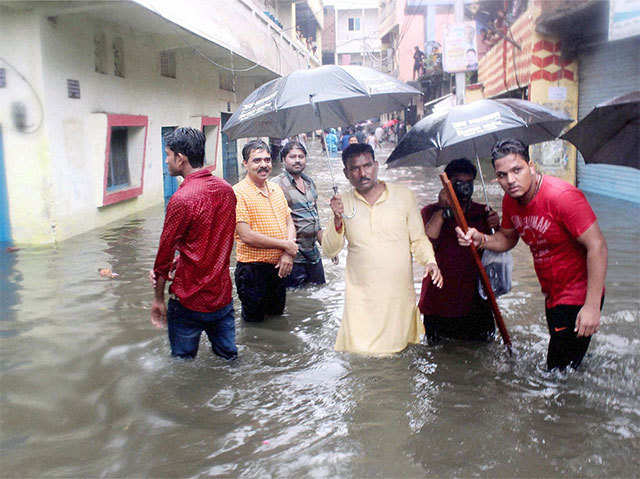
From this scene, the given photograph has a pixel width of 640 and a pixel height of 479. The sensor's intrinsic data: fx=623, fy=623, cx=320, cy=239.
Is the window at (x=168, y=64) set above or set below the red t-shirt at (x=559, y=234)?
above

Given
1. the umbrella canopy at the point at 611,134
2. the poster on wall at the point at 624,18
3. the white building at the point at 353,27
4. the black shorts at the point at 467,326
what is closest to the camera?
the umbrella canopy at the point at 611,134

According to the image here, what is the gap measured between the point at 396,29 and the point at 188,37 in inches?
1533

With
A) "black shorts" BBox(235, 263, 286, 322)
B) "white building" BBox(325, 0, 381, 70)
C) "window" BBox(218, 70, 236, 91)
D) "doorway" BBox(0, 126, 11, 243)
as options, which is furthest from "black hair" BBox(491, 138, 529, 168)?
"white building" BBox(325, 0, 381, 70)

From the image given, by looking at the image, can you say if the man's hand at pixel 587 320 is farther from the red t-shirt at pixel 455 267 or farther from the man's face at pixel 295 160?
the man's face at pixel 295 160

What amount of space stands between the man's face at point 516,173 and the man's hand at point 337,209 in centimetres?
101

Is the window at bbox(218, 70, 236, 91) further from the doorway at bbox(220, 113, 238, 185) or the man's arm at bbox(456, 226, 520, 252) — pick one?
the man's arm at bbox(456, 226, 520, 252)

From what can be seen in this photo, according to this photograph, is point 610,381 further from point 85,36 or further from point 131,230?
point 85,36

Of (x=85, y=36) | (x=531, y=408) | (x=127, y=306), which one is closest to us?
(x=531, y=408)

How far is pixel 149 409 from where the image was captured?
12.7 feet

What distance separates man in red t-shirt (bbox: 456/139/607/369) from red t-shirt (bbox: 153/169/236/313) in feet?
5.53

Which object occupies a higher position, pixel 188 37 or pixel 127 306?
pixel 188 37

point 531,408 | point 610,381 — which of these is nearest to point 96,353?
point 531,408

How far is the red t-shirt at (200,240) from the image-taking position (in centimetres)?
370

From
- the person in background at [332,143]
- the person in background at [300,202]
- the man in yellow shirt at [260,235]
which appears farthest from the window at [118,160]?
the person in background at [332,143]
